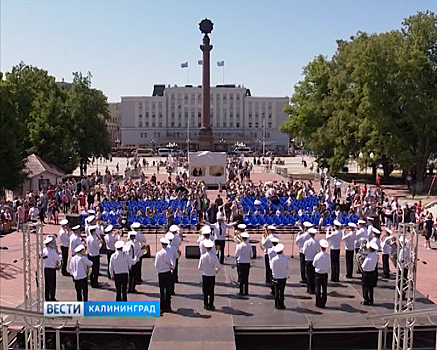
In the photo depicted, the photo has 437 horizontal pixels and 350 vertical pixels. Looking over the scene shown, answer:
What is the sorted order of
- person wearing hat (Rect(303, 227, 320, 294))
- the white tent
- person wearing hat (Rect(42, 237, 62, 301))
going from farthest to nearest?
1. the white tent
2. person wearing hat (Rect(303, 227, 320, 294))
3. person wearing hat (Rect(42, 237, 62, 301))

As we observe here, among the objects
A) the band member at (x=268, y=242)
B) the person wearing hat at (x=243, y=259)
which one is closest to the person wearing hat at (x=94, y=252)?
the person wearing hat at (x=243, y=259)

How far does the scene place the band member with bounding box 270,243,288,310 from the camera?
12695 mm

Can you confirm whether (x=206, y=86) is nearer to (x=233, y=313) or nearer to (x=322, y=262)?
(x=322, y=262)

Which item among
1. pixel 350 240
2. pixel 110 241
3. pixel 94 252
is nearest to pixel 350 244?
pixel 350 240

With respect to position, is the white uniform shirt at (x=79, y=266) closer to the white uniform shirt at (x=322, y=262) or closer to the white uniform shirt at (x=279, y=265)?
the white uniform shirt at (x=279, y=265)

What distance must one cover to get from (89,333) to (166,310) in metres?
1.95

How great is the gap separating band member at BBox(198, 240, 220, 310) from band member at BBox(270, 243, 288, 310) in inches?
52.6

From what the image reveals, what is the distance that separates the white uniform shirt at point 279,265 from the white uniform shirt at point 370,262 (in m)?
1.89

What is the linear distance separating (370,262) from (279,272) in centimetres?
218

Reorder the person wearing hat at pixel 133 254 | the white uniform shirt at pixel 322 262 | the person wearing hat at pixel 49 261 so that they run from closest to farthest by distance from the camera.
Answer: the white uniform shirt at pixel 322 262, the person wearing hat at pixel 49 261, the person wearing hat at pixel 133 254

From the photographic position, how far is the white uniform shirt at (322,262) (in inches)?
504

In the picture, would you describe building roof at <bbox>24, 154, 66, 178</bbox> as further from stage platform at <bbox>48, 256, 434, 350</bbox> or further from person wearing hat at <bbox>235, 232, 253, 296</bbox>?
person wearing hat at <bbox>235, 232, 253, 296</bbox>

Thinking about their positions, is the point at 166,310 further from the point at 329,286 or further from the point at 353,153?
the point at 353,153

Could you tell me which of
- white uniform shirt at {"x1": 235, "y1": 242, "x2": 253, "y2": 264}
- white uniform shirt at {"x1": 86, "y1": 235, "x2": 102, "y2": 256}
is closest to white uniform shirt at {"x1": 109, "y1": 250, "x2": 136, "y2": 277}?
white uniform shirt at {"x1": 86, "y1": 235, "x2": 102, "y2": 256}
